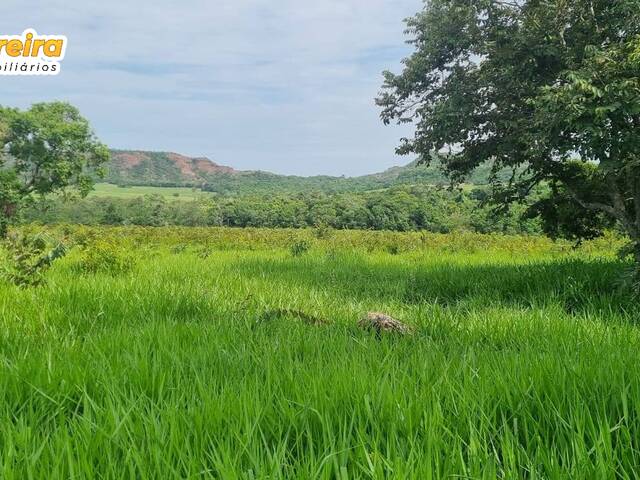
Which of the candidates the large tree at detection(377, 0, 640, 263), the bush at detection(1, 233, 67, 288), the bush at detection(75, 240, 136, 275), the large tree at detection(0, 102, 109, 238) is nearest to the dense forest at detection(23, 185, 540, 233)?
the large tree at detection(0, 102, 109, 238)

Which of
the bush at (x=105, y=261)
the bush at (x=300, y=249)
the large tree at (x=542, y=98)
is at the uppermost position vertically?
the large tree at (x=542, y=98)

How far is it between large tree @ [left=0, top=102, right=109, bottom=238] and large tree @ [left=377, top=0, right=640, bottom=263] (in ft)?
147

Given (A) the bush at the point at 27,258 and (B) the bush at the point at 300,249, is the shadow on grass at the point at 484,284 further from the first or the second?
(B) the bush at the point at 300,249

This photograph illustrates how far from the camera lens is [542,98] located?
6.40 meters

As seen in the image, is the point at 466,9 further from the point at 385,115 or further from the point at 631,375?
the point at 631,375

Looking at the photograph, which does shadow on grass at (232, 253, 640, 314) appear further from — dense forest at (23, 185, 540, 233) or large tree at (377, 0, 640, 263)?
dense forest at (23, 185, 540, 233)

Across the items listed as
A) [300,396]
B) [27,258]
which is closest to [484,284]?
[300,396]

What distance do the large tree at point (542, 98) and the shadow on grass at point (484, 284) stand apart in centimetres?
89

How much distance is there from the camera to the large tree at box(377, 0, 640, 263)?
6.16 metres

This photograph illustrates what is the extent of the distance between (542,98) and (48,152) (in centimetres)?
5103

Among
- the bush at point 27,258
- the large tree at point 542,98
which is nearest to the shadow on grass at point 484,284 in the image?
the large tree at point 542,98

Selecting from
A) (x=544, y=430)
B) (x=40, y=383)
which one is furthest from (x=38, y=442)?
(x=544, y=430)

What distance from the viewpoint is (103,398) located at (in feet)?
7.73

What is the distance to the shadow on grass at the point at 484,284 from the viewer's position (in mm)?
6469
